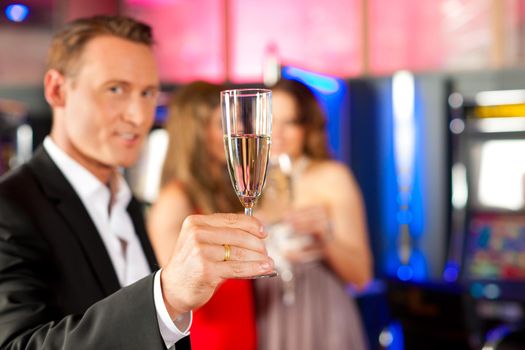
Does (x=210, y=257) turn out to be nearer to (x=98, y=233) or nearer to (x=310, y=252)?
(x=98, y=233)

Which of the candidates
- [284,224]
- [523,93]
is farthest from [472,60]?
[284,224]

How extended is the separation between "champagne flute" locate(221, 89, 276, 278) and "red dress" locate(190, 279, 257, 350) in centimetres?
144

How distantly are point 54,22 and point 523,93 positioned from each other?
298 cm

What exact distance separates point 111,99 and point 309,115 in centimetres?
186

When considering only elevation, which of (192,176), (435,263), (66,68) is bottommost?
(435,263)

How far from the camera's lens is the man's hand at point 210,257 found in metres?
1.03

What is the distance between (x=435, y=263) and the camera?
4723 mm

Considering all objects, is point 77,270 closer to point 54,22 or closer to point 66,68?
point 66,68

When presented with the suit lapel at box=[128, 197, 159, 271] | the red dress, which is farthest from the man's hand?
the red dress

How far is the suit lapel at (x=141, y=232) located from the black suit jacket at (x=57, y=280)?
0.24 metres

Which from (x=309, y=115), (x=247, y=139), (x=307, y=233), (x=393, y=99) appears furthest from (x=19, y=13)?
(x=247, y=139)

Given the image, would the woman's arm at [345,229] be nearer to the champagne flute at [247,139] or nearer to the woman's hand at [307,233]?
the woman's hand at [307,233]

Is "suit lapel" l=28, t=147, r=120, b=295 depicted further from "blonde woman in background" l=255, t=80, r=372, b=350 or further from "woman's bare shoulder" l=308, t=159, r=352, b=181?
"woman's bare shoulder" l=308, t=159, r=352, b=181

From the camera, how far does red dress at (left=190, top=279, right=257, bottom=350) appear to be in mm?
2527
